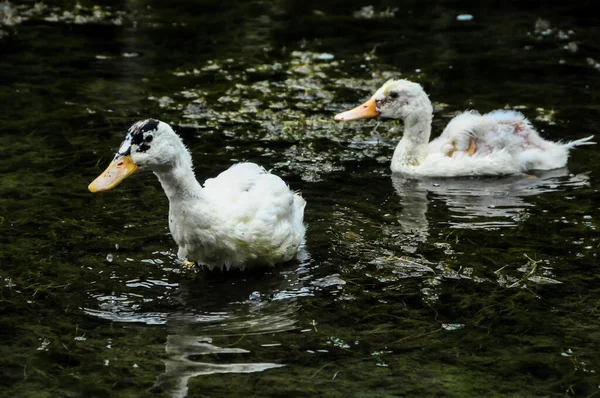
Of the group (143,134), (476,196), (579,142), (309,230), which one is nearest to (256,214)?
(143,134)

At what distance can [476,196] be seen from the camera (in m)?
8.79

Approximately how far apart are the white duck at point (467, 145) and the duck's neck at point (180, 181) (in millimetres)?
3318

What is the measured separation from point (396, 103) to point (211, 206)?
374 cm

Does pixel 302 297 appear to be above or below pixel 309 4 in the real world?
below

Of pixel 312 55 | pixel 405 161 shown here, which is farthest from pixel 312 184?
pixel 312 55

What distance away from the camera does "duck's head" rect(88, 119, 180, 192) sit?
628cm

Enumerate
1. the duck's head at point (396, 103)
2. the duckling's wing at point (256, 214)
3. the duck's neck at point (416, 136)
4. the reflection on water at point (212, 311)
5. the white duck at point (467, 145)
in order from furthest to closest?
the duck's head at point (396, 103) → the duck's neck at point (416, 136) → the white duck at point (467, 145) → the duckling's wing at point (256, 214) → the reflection on water at point (212, 311)

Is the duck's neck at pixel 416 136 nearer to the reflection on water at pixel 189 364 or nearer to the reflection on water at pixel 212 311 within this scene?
the reflection on water at pixel 212 311

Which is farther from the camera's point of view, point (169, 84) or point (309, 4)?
point (309, 4)

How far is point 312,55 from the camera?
43.5ft

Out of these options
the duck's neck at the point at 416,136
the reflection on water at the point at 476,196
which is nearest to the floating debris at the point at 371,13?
the duck's neck at the point at 416,136

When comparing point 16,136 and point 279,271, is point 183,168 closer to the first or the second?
point 279,271

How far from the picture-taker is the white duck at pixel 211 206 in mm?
6328

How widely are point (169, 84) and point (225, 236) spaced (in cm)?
575
